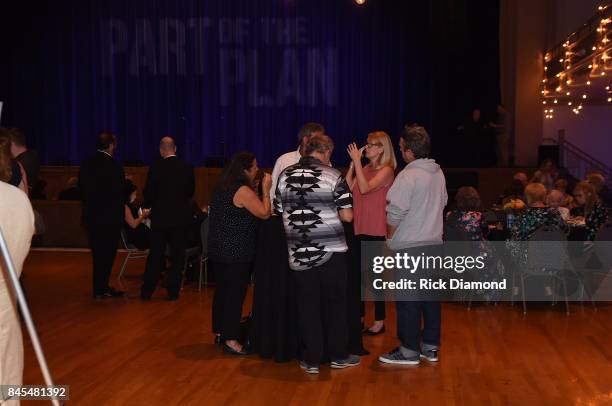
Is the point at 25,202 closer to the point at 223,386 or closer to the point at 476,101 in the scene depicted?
the point at 223,386

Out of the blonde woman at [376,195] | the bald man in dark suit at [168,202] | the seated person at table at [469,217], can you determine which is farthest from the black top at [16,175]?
the seated person at table at [469,217]

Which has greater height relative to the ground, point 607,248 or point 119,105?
point 119,105

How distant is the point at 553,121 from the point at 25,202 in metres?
16.1

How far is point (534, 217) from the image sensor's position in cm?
761

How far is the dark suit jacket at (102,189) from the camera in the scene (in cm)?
795

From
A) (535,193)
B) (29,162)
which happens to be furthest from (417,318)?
(29,162)

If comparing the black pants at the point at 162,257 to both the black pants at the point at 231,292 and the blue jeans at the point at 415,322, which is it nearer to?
the black pants at the point at 231,292

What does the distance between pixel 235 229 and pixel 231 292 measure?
448 millimetres

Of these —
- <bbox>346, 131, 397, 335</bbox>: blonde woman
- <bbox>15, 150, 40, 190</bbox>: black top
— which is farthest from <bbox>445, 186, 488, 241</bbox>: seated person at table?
<bbox>15, 150, 40, 190</bbox>: black top

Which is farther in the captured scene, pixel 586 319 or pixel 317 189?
pixel 586 319

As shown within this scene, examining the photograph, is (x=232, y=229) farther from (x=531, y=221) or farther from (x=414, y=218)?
(x=531, y=221)

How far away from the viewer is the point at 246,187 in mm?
5867

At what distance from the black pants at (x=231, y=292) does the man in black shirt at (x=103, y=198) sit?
2.26 m

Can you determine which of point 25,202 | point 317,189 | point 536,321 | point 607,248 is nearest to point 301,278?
point 317,189
